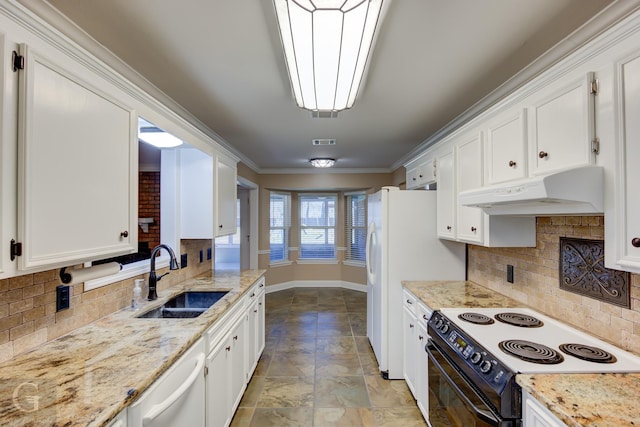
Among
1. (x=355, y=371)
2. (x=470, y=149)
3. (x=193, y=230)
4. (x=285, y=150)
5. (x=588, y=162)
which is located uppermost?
(x=285, y=150)

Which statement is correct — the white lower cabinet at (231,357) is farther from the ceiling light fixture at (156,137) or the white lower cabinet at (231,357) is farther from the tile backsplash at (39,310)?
the ceiling light fixture at (156,137)

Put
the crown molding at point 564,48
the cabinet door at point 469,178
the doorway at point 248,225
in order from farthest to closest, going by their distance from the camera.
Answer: the doorway at point 248,225 < the cabinet door at point 469,178 < the crown molding at point 564,48

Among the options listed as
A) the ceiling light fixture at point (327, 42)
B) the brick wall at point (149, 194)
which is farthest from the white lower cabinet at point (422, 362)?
the brick wall at point (149, 194)

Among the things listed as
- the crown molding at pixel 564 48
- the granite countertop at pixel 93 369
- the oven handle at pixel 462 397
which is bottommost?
the oven handle at pixel 462 397

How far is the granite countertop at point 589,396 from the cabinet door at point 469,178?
1.05 metres

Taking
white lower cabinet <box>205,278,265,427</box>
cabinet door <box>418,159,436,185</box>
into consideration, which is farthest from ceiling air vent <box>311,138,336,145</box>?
white lower cabinet <box>205,278,265,427</box>

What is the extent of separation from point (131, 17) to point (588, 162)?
86.5 inches

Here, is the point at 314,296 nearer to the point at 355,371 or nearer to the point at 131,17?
the point at 355,371

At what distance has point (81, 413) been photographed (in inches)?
35.5

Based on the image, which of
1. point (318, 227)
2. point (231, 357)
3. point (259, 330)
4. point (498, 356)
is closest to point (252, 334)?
point (259, 330)

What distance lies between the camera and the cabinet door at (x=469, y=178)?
6.98ft

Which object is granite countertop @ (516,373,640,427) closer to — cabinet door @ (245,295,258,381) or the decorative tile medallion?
the decorative tile medallion

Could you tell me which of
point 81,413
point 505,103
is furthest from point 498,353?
point 81,413

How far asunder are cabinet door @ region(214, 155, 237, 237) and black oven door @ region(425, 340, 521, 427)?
2029mm
